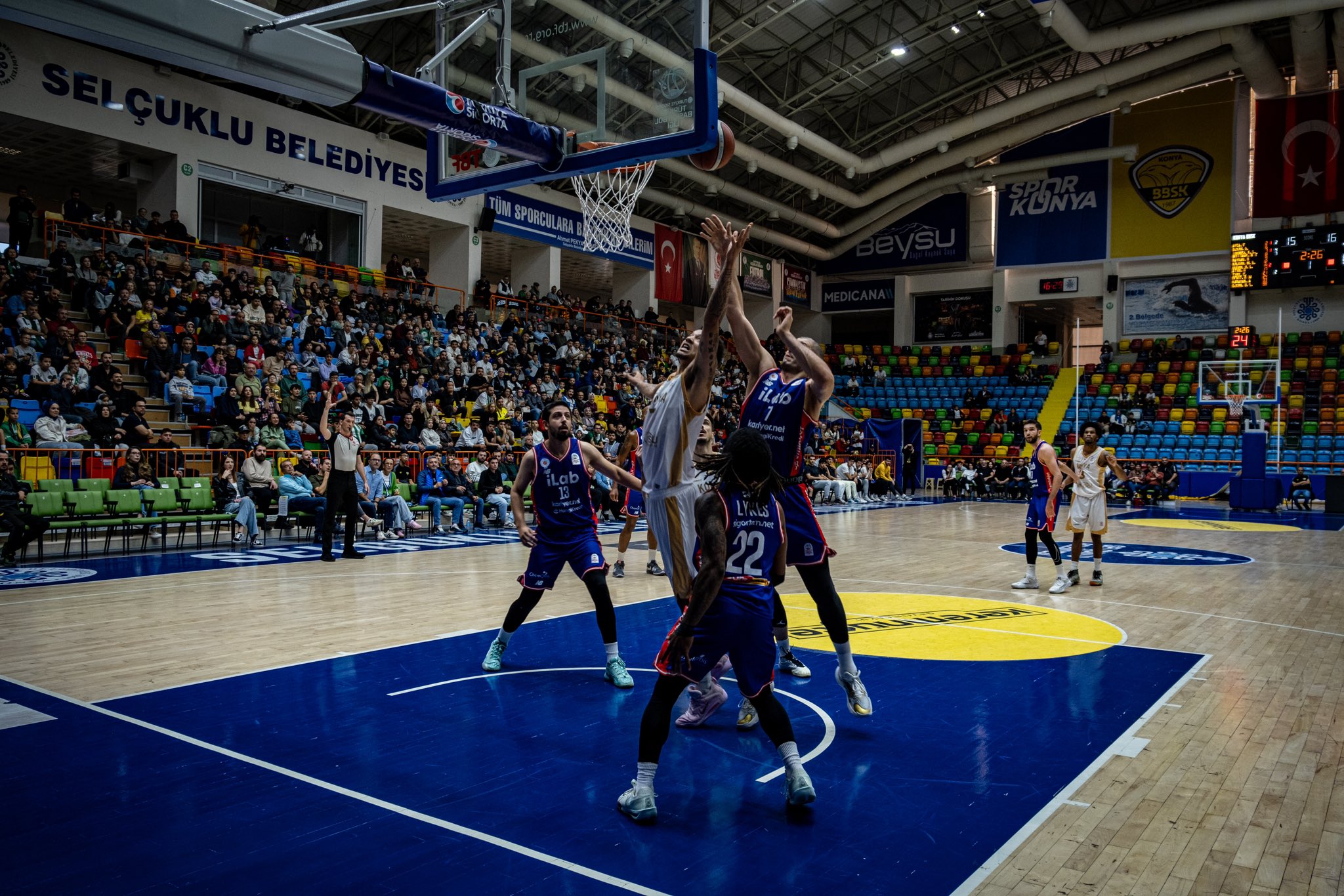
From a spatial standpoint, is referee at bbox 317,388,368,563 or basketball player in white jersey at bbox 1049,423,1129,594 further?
referee at bbox 317,388,368,563

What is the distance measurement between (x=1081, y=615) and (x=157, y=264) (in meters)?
16.0

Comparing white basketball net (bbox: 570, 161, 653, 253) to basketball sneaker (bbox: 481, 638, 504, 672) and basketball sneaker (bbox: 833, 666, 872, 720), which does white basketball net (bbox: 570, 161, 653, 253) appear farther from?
basketball sneaker (bbox: 833, 666, 872, 720)

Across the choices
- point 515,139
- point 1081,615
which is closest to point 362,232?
point 515,139

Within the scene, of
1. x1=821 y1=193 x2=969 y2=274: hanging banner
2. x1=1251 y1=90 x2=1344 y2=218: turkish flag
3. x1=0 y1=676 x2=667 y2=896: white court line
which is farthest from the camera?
x1=821 y1=193 x2=969 y2=274: hanging banner

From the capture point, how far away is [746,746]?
179 inches

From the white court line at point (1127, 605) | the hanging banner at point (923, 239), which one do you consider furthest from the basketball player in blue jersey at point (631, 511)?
the hanging banner at point (923, 239)

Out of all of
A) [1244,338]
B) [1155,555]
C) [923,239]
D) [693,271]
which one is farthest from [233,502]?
[923,239]

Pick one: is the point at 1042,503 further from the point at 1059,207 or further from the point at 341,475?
the point at 1059,207

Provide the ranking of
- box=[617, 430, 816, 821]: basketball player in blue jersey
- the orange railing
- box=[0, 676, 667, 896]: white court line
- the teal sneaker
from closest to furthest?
1. box=[0, 676, 667, 896]: white court line
2. box=[617, 430, 816, 821]: basketball player in blue jersey
3. the teal sneaker
4. the orange railing

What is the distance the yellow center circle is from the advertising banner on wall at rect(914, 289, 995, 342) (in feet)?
58.9

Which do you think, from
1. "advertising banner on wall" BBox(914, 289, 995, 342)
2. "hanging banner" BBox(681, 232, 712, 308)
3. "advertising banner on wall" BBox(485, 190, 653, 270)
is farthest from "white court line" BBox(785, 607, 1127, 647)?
"advertising banner on wall" BBox(914, 289, 995, 342)

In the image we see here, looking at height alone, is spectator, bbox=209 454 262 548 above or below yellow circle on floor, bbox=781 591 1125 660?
above

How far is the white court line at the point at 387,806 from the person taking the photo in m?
3.13

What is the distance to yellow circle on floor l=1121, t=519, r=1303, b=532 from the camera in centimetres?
1728
